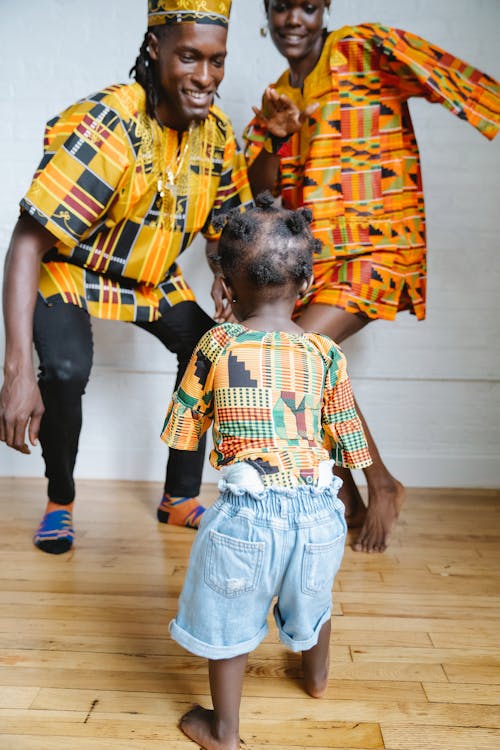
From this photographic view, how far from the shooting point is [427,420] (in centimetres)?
281

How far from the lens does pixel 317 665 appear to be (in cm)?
134

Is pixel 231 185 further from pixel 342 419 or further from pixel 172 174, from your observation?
pixel 342 419

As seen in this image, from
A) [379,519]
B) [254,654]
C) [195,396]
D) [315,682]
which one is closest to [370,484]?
[379,519]

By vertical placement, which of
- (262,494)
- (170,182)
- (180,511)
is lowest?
(180,511)

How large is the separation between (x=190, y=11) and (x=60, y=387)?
3.33 ft

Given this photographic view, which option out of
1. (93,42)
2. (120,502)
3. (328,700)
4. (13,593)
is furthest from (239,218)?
(93,42)

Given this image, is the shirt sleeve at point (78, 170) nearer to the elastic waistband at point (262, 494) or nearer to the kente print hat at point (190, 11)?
the kente print hat at point (190, 11)

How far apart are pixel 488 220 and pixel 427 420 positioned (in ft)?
2.53

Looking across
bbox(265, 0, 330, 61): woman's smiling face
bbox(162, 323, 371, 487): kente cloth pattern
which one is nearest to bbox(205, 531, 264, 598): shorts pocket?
bbox(162, 323, 371, 487): kente cloth pattern

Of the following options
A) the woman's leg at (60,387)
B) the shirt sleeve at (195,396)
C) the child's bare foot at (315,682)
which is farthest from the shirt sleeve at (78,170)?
the child's bare foot at (315,682)

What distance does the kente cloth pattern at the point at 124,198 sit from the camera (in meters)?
1.81

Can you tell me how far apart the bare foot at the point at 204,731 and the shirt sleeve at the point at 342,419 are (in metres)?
0.51

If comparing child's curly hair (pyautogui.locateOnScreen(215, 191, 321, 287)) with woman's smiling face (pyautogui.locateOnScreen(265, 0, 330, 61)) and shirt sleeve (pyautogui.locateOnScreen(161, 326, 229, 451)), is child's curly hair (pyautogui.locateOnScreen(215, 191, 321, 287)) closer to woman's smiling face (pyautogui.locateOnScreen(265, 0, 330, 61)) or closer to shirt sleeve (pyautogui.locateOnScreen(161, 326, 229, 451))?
shirt sleeve (pyautogui.locateOnScreen(161, 326, 229, 451))

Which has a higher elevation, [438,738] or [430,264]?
[430,264]
